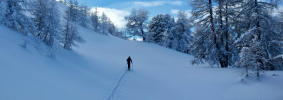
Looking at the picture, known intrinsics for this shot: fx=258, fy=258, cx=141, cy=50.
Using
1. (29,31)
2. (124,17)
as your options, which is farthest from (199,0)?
(124,17)

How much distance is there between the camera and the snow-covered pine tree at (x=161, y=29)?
53.3m

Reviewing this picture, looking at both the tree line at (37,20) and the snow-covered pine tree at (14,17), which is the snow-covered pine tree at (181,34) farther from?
the snow-covered pine tree at (14,17)

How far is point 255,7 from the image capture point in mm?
18969

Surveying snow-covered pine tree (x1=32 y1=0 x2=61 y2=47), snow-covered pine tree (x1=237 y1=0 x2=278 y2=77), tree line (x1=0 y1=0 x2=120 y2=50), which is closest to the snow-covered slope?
tree line (x1=0 y1=0 x2=120 y2=50)

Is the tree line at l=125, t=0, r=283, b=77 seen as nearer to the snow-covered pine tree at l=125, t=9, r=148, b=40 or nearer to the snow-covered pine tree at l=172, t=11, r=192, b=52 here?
the snow-covered pine tree at l=172, t=11, r=192, b=52

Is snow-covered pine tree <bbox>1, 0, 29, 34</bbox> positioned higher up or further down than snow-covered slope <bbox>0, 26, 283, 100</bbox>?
higher up

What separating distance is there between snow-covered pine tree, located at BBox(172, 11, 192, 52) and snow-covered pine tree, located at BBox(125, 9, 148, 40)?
33.1 feet

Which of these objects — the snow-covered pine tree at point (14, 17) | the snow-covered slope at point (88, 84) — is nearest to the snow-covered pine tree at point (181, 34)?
the snow-covered slope at point (88, 84)

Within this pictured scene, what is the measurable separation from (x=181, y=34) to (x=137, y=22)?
1316cm

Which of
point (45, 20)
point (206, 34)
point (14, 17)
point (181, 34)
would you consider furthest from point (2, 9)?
point (181, 34)

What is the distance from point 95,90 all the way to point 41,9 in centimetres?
1282

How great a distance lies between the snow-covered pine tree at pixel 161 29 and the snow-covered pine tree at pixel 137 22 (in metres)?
2.09

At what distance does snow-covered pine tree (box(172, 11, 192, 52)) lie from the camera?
53.1m

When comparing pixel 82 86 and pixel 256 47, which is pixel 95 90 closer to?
pixel 82 86
